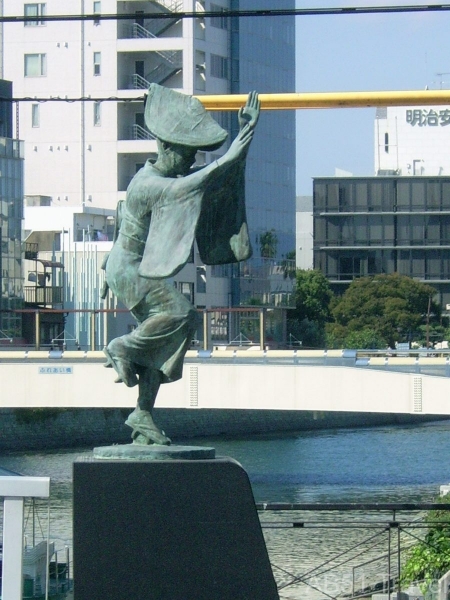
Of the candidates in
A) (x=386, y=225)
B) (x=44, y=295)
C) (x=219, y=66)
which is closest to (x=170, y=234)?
(x=44, y=295)

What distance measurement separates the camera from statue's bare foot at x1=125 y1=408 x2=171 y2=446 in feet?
31.3

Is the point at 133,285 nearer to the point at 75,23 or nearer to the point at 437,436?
the point at 437,436

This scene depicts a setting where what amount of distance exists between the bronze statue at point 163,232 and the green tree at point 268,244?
207 ft

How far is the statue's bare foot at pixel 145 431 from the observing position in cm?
955

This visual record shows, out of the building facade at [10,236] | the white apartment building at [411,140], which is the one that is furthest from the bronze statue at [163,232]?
the white apartment building at [411,140]

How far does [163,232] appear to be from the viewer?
9.70 meters

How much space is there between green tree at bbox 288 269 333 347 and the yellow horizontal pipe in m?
65.1

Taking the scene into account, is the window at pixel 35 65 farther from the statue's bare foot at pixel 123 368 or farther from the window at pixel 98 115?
the statue's bare foot at pixel 123 368

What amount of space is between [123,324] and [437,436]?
14871 millimetres

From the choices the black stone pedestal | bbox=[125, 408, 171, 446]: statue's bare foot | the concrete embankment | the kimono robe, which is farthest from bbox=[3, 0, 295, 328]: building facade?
the black stone pedestal

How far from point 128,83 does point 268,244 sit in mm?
11463

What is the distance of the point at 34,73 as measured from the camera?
6994 cm

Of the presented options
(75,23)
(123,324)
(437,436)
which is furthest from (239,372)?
(75,23)

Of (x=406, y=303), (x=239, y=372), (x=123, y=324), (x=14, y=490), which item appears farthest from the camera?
(x=406, y=303)
